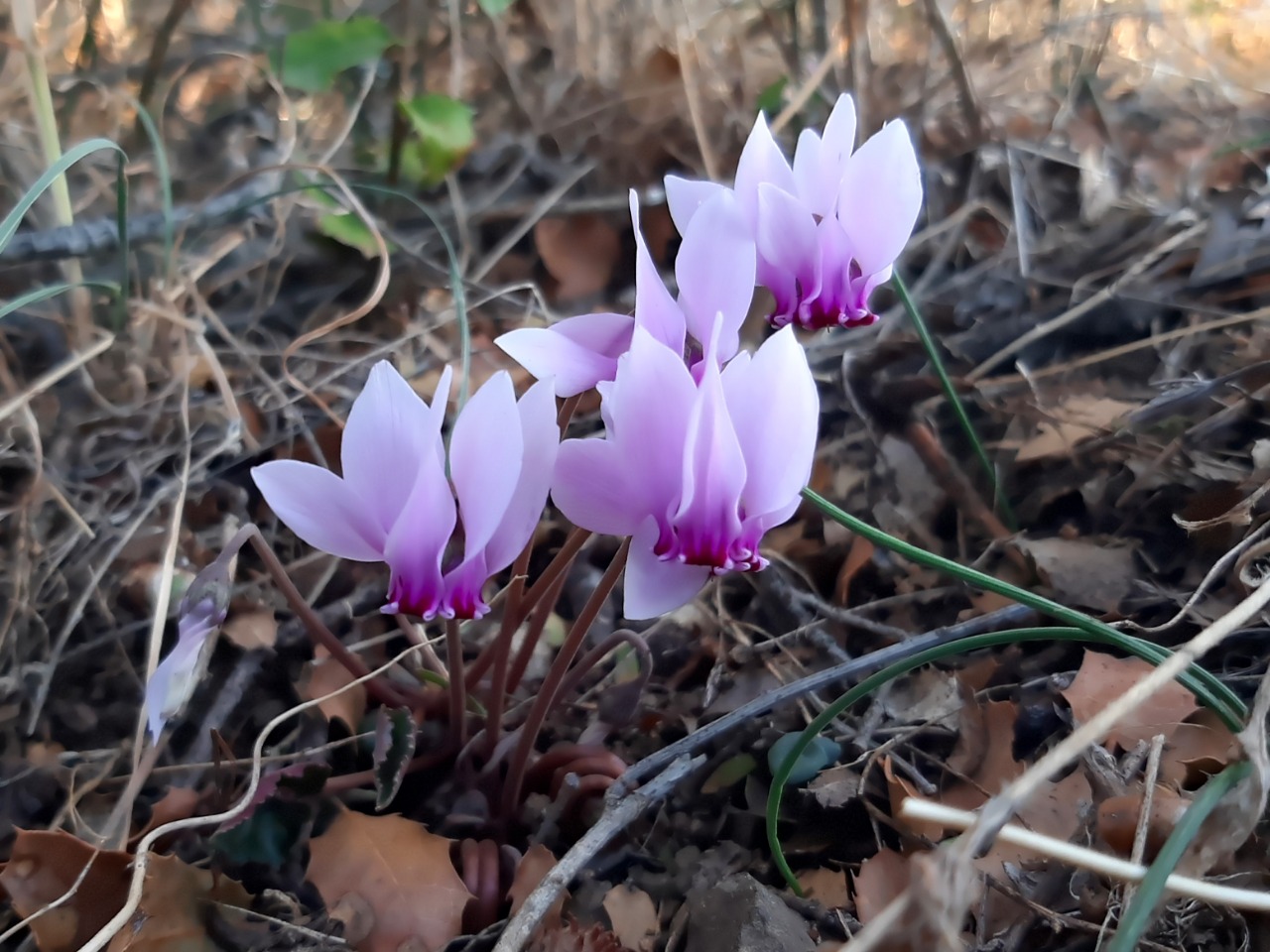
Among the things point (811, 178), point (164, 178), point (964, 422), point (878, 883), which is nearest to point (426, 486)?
point (811, 178)

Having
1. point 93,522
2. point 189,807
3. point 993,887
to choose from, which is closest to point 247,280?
point 93,522

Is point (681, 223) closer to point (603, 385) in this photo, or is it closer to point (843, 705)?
point (603, 385)

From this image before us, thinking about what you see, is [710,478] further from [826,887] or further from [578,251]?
[578,251]

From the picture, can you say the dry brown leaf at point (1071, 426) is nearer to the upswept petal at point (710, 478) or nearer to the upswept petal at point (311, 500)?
the upswept petal at point (710, 478)

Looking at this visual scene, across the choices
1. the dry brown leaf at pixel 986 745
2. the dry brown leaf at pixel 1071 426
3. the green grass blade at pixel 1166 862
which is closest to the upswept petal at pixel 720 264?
the green grass blade at pixel 1166 862

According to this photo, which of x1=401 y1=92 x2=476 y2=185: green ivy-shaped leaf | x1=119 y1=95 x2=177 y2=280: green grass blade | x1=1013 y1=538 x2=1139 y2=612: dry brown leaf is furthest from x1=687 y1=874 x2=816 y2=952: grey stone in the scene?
x1=401 y1=92 x2=476 y2=185: green ivy-shaped leaf

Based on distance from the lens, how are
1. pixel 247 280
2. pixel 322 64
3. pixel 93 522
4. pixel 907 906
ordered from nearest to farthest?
pixel 907 906
pixel 93 522
pixel 322 64
pixel 247 280

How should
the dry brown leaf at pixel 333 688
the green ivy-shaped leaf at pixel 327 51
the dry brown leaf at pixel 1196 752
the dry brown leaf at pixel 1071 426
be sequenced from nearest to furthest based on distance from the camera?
the dry brown leaf at pixel 1196 752
the dry brown leaf at pixel 333 688
the dry brown leaf at pixel 1071 426
the green ivy-shaped leaf at pixel 327 51
